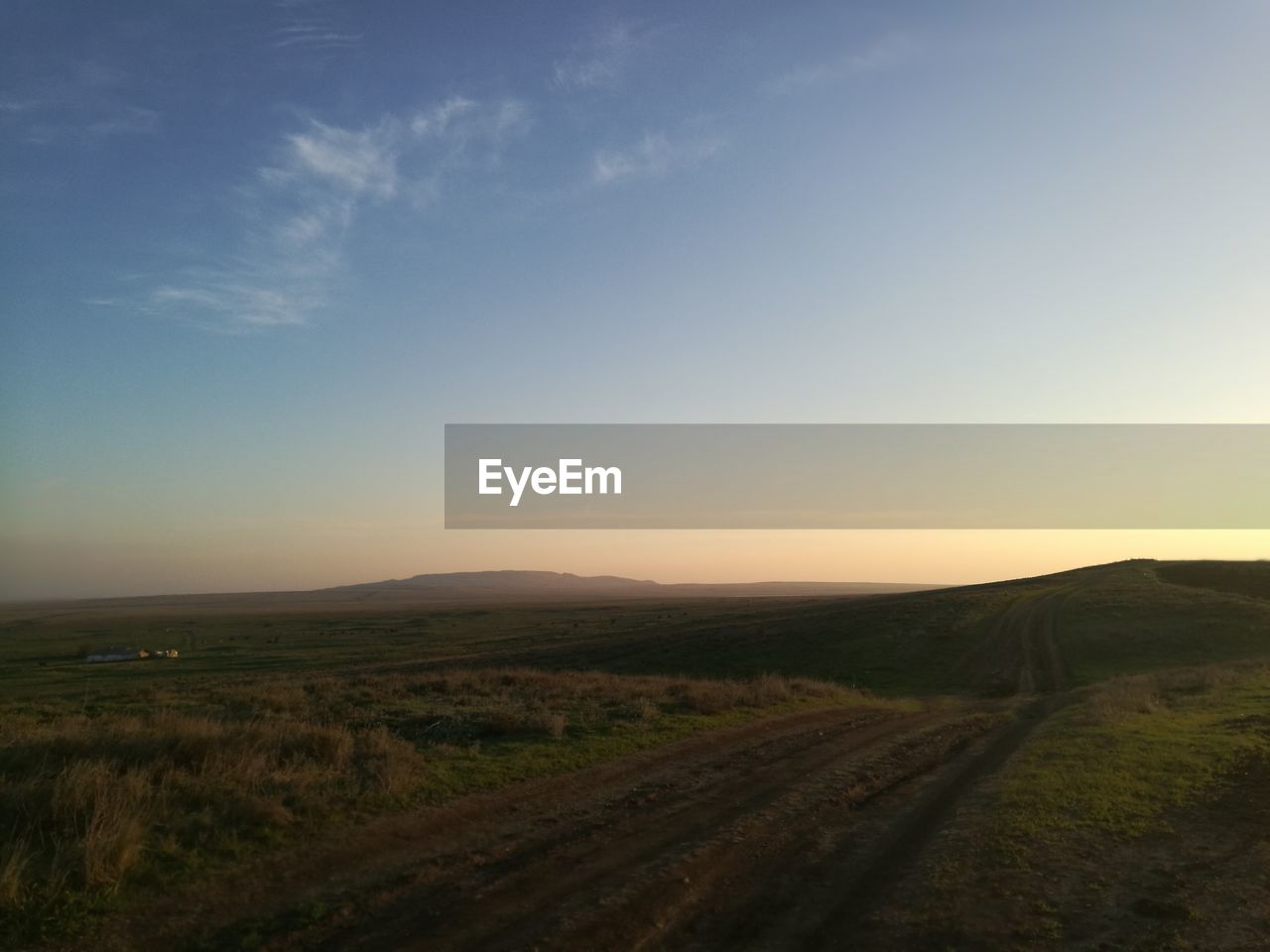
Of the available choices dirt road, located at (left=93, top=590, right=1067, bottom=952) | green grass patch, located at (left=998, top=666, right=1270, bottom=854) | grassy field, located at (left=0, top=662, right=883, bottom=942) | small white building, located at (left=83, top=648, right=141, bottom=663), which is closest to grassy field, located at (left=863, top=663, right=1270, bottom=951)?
green grass patch, located at (left=998, top=666, right=1270, bottom=854)

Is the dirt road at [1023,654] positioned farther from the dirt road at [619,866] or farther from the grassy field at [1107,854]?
Result: the dirt road at [619,866]

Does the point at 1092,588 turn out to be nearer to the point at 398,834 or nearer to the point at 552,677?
the point at 552,677

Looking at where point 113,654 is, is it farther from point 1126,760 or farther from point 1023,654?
point 1126,760

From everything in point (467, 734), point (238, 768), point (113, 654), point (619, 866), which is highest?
point (238, 768)

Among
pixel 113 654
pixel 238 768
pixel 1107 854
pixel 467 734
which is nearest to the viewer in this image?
pixel 1107 854

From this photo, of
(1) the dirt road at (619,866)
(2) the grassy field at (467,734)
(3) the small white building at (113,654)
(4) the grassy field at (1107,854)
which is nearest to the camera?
(1) the dirt road at (619,866)

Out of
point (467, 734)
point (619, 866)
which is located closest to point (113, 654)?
point (467, 734)

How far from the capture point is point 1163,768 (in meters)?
15.1

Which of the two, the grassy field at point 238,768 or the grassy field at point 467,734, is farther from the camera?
the grassy field at point 467,734

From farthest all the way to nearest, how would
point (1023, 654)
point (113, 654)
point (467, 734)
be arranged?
1. point (113, 654)
2. point (1023, 654)
3. point (467, 734)

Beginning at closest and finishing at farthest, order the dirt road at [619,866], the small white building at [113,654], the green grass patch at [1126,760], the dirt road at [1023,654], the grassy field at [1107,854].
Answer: the dirt road at [619,866] < the grassy field at [1107,854] < the green grass patch at [1126,760] < the dirt road at [1023,654] < the small white building at [113,654]

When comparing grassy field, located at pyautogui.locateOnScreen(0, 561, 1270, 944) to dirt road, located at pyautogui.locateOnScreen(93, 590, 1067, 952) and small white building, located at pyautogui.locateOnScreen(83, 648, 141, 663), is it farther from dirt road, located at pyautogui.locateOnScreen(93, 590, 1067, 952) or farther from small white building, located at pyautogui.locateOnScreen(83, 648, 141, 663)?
small white building, located at pyautogui.locateOnScreen(83, 648, 141, 663)

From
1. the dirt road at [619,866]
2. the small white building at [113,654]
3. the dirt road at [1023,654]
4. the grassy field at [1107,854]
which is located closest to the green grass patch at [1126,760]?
the grassy field at [1107,854]

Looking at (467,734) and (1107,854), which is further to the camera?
(467,734)
